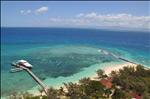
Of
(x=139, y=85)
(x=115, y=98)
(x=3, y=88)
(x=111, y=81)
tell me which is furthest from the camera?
(x=3, y=88)

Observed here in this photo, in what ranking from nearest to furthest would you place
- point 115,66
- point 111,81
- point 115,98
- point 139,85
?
point 115,98 → point 139,85 → point 111,81 → point 115,66

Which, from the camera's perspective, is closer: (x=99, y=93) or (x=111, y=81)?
(x=99, y=93)

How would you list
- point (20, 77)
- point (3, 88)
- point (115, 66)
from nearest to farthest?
point (3, 88), point (20, 77), point (115, 66)

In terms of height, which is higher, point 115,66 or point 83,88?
point 83,88

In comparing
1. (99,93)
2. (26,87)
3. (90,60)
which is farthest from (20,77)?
(90,60)

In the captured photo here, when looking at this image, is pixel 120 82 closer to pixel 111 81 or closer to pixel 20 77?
pixel 111 81

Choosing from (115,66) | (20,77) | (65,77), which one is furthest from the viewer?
(115,66)

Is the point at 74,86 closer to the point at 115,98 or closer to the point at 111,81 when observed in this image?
the point at 115,98

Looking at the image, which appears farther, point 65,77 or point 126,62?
point 126,62

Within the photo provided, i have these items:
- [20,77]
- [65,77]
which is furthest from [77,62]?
[20,77]

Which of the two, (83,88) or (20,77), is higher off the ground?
(83,88)
